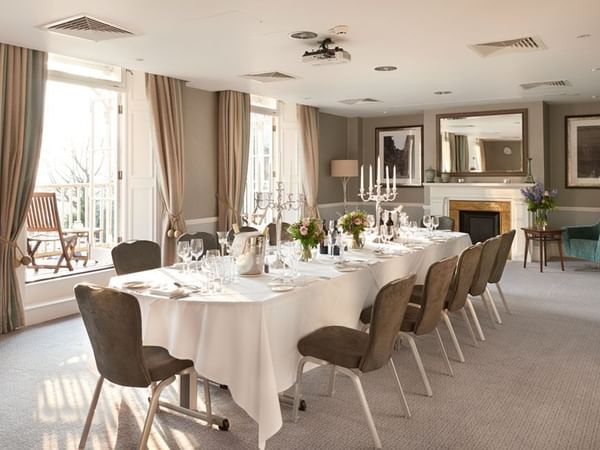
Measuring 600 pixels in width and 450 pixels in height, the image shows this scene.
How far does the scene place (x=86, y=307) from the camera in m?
2.61

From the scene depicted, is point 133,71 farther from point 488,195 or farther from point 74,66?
point 488,195

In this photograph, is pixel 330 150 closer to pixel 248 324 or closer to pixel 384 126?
pixel 384 126

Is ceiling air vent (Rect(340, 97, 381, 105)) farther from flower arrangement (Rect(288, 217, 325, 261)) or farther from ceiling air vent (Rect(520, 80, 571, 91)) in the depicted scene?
flower arrangement (Rect(288, 217, 325, 261))

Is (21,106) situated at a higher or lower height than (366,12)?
lower

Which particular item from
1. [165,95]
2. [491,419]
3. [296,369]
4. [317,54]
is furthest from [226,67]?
[491,419]

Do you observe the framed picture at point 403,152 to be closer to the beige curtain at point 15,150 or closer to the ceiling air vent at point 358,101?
the ceiling air vent at point 358,101

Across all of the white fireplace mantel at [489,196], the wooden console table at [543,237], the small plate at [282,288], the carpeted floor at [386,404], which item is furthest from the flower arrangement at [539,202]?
the small plate at [282,288]

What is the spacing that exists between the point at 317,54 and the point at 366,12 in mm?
834

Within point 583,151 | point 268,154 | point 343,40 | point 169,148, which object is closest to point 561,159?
point 583,151

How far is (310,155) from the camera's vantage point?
970 centimetres

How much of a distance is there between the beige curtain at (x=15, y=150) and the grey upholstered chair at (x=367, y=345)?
3338 mm

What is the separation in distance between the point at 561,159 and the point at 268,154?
16.4 feet

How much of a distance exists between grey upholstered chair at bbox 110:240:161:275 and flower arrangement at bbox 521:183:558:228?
6.53 meters

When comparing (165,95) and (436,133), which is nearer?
(165,95)
